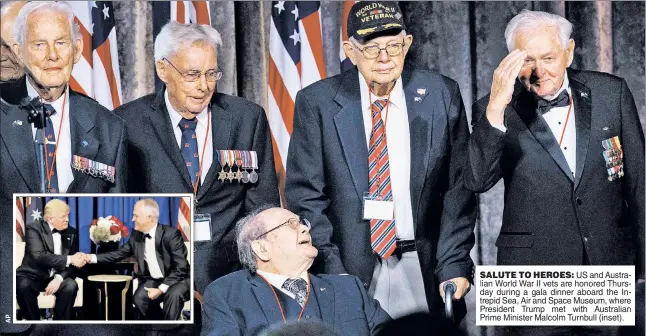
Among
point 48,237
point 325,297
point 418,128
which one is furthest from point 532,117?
point 48,237

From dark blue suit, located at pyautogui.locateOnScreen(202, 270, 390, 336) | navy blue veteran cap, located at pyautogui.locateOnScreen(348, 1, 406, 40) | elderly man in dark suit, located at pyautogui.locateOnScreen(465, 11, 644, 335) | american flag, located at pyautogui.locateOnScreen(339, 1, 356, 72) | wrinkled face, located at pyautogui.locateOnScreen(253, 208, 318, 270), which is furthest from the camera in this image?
american flag, located at pyautogui.locateOnScreen(339, 1, 356, 72)

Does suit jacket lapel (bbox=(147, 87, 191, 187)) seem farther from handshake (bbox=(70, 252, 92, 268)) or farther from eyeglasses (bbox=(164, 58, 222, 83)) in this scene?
handshake (bbox=(70, 252, 92, 268))

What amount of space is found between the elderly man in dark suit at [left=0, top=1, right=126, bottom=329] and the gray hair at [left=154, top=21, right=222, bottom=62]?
1.36ft

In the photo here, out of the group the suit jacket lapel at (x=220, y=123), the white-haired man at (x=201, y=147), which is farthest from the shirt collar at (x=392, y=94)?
the suit jacket lapel at (x=220, y=123)

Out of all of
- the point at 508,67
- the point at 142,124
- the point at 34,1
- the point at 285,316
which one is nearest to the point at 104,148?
the point at 142,124

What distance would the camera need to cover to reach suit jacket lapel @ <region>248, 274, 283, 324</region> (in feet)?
18.3

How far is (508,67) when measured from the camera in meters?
6.05

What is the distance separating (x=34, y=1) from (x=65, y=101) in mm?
500

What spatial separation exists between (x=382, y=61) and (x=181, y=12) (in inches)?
39.9

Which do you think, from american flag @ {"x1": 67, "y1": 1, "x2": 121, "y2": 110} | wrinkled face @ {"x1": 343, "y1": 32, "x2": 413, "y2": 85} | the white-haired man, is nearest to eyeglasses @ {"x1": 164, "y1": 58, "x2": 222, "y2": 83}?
the white-haired man

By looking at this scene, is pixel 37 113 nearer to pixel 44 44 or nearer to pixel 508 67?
pixel 44 44

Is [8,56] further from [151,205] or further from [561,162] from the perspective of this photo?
[561,162]

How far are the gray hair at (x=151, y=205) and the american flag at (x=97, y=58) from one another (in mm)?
493

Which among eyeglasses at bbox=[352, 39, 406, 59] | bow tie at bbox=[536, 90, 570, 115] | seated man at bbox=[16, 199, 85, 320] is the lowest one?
seated man at bbox=[16, 199, 85, 320]
